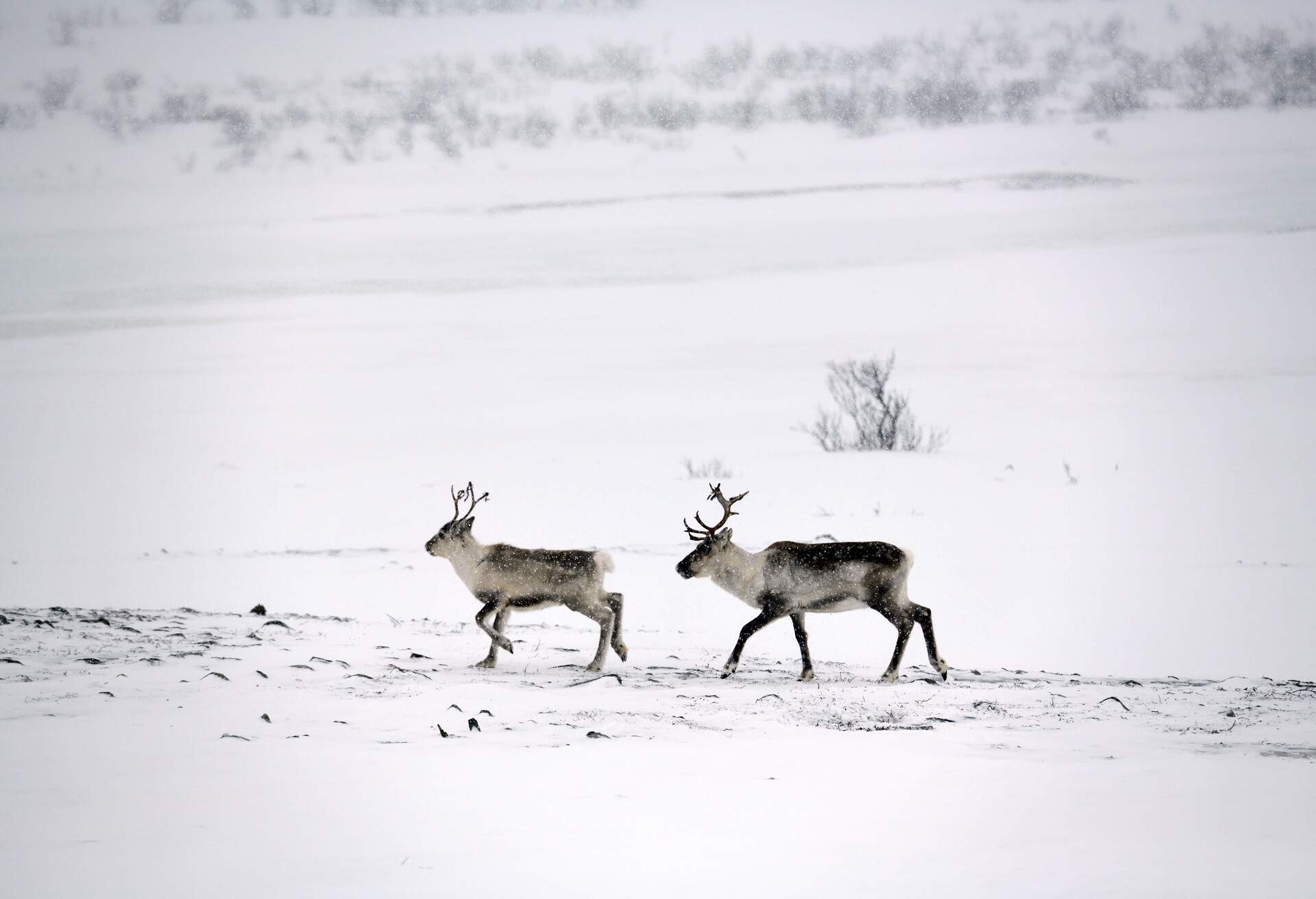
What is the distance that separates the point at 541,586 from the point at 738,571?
1.28 metres

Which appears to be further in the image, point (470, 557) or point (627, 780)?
point (470, 557)

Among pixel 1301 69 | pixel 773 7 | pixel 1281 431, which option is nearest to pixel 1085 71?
pixel 1301 69

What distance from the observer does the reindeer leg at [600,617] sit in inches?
367

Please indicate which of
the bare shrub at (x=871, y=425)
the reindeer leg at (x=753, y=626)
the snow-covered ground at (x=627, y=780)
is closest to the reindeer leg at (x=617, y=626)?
the snow-covered ground at (x=627, y=780)

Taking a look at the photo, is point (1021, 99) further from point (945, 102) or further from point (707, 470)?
point (707, 470)

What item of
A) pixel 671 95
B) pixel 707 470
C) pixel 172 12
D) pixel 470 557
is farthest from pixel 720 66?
pixel 470 557

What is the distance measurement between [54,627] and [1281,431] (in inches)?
707

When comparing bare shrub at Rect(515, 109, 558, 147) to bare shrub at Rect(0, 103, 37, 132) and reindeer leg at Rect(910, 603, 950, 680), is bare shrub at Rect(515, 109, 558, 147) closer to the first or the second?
bare shrub at Rect(0, 103, 37, 132)

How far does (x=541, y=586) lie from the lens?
31.5ft

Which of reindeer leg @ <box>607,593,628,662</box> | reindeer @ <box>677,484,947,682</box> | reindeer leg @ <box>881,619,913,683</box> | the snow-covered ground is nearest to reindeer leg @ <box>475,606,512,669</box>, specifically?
the snow-covered ground

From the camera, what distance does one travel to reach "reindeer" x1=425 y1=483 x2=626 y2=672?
9.52m

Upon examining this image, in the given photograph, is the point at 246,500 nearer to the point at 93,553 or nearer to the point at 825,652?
the point at 93,553

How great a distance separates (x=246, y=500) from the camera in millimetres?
18766

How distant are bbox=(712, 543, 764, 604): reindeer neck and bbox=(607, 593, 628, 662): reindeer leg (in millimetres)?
658
